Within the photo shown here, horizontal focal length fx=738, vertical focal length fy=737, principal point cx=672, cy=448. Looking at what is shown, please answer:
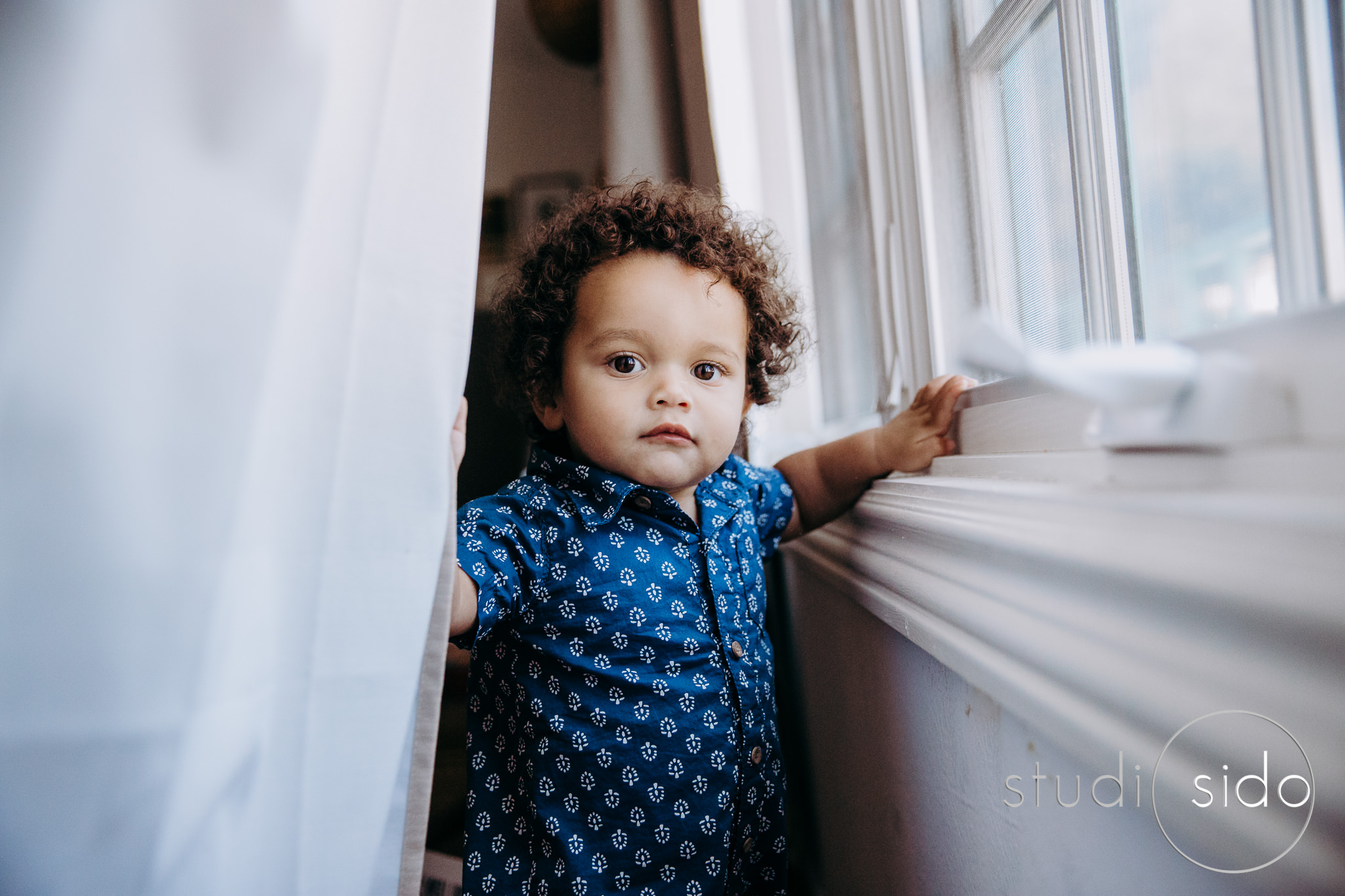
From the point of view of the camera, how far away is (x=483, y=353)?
116 centimetres

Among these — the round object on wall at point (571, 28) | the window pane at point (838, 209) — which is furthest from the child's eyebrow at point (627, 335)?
the round object on wall at point (571, 28)

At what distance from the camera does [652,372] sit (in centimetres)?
79

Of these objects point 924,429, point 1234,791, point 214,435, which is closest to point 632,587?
point 924,429

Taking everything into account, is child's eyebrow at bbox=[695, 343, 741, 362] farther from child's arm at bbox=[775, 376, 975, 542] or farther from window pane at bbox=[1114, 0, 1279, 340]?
window pane at bbox=[1114, 0, 1279, 340]

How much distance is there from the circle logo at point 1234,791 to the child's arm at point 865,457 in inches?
16.8

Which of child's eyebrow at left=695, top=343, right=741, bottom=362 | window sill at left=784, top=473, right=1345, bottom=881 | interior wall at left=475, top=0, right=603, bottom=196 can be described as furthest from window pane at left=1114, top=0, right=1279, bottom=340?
interior wall at left=475, top=0, right=603, bottom=196

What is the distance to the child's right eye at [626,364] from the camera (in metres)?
0.79

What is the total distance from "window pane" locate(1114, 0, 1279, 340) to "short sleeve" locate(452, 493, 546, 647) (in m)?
0.55

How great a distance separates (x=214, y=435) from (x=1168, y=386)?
1.62 ft

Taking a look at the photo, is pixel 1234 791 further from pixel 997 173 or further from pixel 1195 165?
pixel 997 173

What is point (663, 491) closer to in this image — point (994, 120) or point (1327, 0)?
point (994, 120)

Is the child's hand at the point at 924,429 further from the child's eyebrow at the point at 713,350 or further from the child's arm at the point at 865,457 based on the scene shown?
the child's eyebrow at the point at 713,350

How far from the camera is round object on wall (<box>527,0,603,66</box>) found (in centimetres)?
131


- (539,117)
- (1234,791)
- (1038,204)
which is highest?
(539,117)
